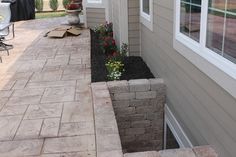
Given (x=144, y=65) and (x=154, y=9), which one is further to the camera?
(x=144, y=65)

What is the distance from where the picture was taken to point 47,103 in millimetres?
4039

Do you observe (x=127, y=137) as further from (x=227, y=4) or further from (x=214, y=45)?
(x=227, y=4)

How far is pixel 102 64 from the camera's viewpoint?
5.74 meters

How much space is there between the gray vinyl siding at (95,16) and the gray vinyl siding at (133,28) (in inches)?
147

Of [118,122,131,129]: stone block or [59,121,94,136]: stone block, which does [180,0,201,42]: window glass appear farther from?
[118,122,131,129]: stone block

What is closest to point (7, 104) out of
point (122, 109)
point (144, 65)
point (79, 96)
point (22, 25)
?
point (79, 96)

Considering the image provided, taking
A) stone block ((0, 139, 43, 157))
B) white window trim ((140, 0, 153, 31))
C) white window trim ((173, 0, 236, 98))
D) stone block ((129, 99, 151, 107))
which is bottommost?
stone block ((129, 99, 151, 107))

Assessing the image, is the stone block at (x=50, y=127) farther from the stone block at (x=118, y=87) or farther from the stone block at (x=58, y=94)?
the stone block at (x=118, y=87)

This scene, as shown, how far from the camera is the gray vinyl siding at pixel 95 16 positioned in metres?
9.55

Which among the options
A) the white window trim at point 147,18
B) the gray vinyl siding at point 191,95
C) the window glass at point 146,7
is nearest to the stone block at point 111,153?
the gray vinyl siding at point 191,95

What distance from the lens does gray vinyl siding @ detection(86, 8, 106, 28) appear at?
9555 mm

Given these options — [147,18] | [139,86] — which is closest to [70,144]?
[139,86]

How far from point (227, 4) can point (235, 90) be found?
659 mm

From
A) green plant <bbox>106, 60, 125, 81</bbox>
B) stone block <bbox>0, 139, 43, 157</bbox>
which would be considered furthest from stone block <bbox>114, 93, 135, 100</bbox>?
stone block <bbox>0, 139, 43, 157</bbox>
